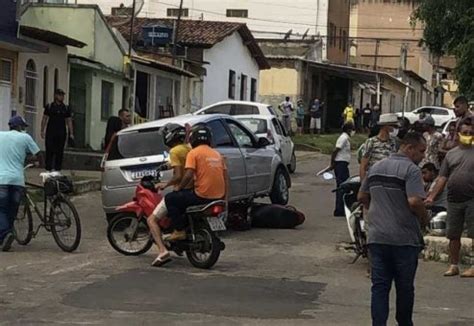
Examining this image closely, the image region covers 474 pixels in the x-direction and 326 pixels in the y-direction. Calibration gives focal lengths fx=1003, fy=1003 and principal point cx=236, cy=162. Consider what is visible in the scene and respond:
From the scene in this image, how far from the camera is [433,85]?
84250 mm

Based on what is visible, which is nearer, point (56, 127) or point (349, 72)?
point (56, 127)

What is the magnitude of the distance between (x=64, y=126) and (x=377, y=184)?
13173 mm

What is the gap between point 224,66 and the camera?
44281mm

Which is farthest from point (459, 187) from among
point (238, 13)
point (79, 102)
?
point (238, 13)

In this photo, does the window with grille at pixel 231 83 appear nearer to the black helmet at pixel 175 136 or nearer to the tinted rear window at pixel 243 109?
the tinted rear window at pixel 243 109

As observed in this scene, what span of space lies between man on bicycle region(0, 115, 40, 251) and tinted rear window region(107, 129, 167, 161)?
1906 mm

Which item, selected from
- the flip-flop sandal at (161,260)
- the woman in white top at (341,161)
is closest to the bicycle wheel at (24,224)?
the flip-flop sandal at (161,260)

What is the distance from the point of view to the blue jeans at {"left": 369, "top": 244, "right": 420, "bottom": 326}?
757cm

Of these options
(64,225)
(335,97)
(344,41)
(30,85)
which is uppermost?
(344,41)

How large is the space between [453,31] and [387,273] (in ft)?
75.0

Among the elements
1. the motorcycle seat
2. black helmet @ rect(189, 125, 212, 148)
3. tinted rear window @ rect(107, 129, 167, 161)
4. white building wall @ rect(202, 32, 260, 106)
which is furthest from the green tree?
the motorcycle seat

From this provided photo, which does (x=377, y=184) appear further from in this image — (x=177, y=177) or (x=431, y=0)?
(x=431, y=0)

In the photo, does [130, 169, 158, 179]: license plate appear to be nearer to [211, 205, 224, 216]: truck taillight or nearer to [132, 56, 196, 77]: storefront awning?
[211, 205, 224, 216]: truck taillight

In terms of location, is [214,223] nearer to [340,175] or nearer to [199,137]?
[199,137]
